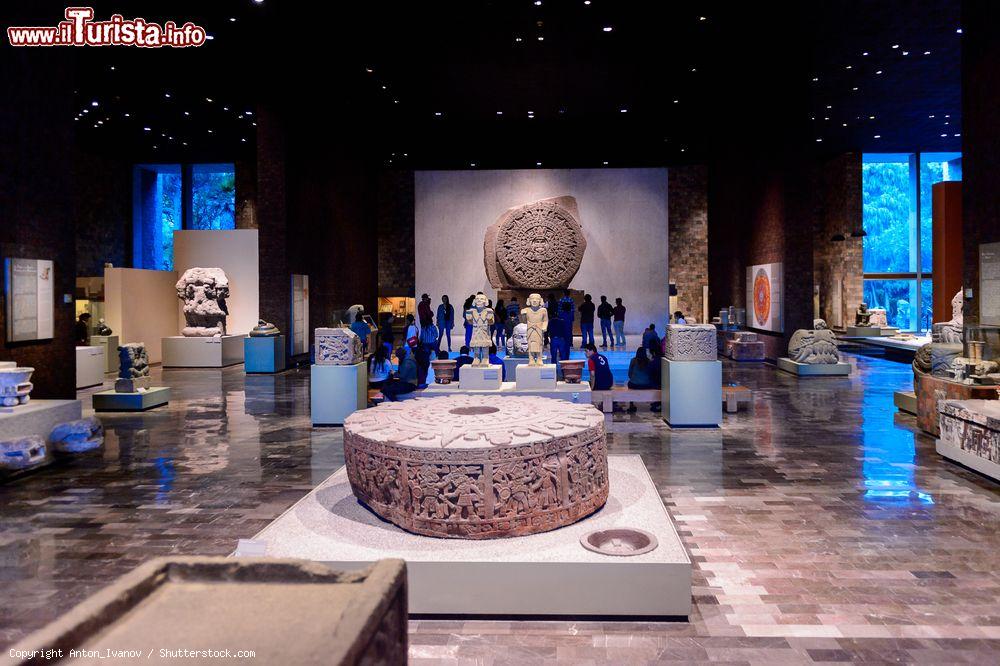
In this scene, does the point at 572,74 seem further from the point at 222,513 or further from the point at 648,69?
the point at 222,513

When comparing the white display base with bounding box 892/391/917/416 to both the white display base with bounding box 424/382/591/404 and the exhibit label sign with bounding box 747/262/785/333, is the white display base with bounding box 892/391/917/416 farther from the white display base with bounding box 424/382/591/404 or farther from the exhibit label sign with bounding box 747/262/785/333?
the exhibit label sign with bounding box 747/262/785/333

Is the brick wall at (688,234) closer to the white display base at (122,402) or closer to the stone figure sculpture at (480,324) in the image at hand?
the stone figure sculpture at (480,324)

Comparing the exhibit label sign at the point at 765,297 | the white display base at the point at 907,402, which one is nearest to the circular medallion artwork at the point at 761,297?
the exhibit label sign at the point at 765,297

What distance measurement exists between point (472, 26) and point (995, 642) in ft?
35.7

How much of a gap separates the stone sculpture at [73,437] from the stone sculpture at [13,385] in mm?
459

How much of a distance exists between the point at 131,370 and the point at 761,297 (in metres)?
13.7

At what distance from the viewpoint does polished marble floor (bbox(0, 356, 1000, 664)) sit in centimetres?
336

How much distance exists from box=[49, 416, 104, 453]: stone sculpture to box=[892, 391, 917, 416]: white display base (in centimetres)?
996

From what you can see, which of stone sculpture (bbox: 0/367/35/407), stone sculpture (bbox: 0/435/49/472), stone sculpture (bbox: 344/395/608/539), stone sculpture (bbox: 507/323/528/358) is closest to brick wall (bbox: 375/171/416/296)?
stone sculpture (bbox: 507/323/528/358)

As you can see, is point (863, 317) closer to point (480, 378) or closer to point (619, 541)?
point (480, 378)

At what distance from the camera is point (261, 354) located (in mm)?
14586

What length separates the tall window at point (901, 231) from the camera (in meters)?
25.6

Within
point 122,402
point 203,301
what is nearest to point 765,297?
point 203,301

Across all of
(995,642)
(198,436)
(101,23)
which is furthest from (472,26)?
(995,642)
